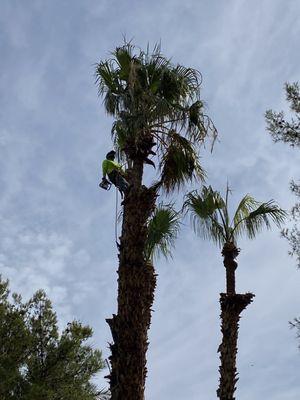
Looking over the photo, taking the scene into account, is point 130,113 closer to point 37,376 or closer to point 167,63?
point 167,63

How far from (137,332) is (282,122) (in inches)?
246

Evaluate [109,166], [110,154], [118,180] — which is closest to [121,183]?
[118,180]

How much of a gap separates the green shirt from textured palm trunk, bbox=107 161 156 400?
1410 mm

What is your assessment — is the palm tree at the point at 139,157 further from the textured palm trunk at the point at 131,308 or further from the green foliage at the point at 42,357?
the green foliage at the point at 42,357

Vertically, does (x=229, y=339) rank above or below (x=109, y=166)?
below

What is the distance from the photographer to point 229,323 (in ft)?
43.5

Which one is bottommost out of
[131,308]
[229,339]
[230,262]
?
[131,308]

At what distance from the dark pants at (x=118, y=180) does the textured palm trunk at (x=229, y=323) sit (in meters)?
3.85

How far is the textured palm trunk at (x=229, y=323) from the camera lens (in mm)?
12555

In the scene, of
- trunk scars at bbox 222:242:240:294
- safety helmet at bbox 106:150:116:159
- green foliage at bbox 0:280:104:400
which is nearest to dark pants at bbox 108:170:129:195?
safety helmet at bbox 106:150:116:159

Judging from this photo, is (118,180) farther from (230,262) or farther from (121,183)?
(230,262)

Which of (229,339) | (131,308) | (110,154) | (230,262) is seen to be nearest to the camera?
(131,308)

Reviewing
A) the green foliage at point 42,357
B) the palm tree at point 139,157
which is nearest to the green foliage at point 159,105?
the palm tree at point 139,157

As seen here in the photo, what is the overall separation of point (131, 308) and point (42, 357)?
11.0 meters
